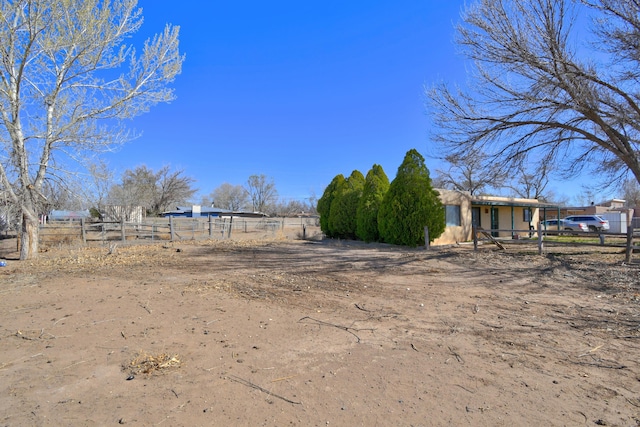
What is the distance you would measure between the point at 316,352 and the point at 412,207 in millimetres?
12541

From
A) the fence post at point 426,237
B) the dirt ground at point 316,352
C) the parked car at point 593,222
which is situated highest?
the parked car at point 593,222

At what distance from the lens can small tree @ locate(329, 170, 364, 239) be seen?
20625 mm

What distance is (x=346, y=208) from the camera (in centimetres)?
2089

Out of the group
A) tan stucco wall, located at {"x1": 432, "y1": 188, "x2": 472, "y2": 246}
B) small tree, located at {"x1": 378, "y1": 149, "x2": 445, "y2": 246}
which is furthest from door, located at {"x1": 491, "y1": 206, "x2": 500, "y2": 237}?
small tree, located at {"x1": 378, "y1": 149, "x2": 445, "y2": 246}

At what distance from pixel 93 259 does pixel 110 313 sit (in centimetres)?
711

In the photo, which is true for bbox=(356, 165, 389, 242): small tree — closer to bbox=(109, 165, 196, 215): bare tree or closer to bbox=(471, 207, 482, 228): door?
bbox=(471, 207, 482, 228): door

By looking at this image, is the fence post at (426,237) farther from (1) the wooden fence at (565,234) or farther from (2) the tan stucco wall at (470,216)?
(2) the tan stucco wall at (470,216)

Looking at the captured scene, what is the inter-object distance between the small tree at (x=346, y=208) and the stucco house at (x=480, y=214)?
4.68m

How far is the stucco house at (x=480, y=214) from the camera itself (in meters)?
19.0

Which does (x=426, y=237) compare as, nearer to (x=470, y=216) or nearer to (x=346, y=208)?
(x=346, y=208)

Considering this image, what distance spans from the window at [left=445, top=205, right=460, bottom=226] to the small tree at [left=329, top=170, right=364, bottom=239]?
4690mm

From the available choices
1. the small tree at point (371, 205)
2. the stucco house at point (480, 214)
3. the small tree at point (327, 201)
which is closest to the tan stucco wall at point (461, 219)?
the stucco house at point (480, 214)

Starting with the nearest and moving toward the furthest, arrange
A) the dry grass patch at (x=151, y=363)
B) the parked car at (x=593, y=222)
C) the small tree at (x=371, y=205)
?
1. the dry grass patch at (x=151, y=363)
2. the small tree at (x=371, y=205)
3. the parked car at (x=593, y=222)

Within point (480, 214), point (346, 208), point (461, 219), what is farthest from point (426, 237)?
point (480, 214)
